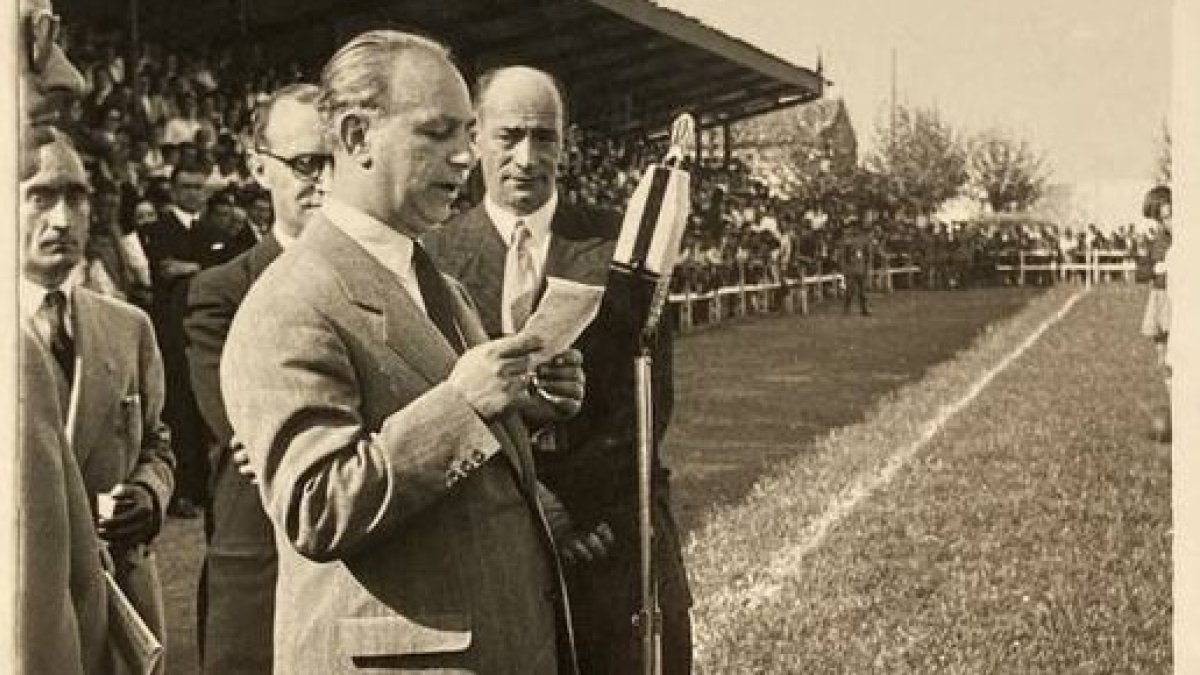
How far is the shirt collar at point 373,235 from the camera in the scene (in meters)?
1.69

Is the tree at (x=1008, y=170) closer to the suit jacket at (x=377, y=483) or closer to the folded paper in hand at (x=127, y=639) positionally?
the suit jacket at (x=377, y=483)

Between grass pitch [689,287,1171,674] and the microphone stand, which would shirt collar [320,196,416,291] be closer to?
the microphone stand

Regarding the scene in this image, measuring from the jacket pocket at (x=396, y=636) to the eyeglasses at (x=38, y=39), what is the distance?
122 centimetres

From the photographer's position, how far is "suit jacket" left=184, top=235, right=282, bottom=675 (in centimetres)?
210

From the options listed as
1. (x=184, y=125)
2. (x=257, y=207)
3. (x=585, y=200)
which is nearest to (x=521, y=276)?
(x=585, y=200)

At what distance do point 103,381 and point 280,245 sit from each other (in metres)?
0.30

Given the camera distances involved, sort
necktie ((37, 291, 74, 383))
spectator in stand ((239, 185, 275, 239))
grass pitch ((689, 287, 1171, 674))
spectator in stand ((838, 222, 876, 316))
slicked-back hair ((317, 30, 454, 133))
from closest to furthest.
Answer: slicked-back hair ((317, 30, 454, 133)) < necktie ((37, 291, 74, 383)) < grass pitch ((689, 287, 1171, 674)) < spectator in stand ((838, 222, 876, 316)) < spectator in stand ((239, 185, 275, 239))

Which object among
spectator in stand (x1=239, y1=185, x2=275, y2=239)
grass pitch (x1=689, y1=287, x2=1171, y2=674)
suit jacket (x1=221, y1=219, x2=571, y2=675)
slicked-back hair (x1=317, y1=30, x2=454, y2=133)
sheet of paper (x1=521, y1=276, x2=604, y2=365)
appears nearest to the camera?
suit jacket (x1=221, y1=219, x2=571, y2=675)

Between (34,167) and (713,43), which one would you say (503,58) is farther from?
(34,167)

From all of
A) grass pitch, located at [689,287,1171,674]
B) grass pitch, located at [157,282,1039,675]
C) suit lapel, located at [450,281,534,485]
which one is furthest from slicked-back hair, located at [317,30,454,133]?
grass pitch, located at [689,287,1171,674]

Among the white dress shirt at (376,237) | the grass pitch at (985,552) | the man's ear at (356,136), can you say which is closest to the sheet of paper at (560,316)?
the white dress shirt at (376,237)

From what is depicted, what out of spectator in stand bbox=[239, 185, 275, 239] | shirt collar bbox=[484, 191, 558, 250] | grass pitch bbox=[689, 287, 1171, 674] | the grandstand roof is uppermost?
the grandstand roof

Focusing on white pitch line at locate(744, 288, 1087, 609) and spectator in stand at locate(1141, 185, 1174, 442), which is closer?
spectator in stand at locate(1141, 185, 1174, 442)

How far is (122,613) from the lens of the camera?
6.91 feet
